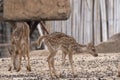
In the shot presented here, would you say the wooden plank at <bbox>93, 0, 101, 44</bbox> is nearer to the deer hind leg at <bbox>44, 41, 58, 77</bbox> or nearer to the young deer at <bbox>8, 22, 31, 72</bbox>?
the young deer at <bbox>8, 22, 31, 72</bbox>

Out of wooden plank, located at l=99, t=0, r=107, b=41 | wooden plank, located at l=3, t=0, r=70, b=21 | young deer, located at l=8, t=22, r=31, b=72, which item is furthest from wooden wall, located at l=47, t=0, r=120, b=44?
wooden plank, located at l=3, t=0, r=70, b=21

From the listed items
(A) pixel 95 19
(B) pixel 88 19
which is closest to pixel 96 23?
(A) pixel 95 19

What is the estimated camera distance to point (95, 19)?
12.0 metres

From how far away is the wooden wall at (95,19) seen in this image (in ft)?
39.0

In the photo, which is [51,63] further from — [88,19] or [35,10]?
[88,19]

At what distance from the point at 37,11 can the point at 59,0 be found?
0.63ft

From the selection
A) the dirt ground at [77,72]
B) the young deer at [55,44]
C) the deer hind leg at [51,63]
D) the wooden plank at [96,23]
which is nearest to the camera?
the dirt ground at [77,72]

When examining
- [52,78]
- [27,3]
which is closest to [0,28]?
[52,78]

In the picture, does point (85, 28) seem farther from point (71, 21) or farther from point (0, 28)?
point (0, 28)

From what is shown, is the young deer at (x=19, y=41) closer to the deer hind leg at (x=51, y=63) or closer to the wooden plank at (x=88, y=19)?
the deer hind leg at (x=51, y=63)

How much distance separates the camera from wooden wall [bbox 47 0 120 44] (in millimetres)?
11898

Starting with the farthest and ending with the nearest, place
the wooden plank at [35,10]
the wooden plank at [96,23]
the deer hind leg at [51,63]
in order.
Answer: the wooden plank at [96,23] → the deer hind leg at [51,63] → the wooden plank at [35,10]

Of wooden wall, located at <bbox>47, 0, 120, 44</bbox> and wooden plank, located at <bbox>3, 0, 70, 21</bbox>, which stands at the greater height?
wooden plank, located at <bbox>3, 0, 70, 21</bbox>

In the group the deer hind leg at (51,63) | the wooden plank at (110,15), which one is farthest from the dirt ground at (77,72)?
the wooden plank at (110,15)
